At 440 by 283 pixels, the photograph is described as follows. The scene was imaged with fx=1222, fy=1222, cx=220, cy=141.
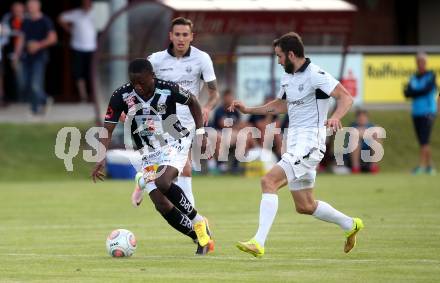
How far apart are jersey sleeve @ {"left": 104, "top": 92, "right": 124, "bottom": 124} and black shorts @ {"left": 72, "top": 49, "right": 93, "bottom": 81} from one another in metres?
17.2

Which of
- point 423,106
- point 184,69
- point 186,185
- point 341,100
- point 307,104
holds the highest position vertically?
point 341,100

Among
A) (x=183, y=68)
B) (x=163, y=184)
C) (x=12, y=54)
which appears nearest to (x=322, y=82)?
(x=163, y=184)

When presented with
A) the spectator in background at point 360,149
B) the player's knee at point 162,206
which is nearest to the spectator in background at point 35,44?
the spectator in background at point 360,149

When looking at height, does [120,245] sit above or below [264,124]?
above

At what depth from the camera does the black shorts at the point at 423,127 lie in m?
25.2

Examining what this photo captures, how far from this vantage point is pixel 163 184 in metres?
11.9

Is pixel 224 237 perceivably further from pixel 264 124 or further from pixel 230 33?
pixel 230 33

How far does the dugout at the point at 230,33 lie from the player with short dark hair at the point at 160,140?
1307 cm

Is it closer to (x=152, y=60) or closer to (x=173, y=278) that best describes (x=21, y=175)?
(x=152, y=60)

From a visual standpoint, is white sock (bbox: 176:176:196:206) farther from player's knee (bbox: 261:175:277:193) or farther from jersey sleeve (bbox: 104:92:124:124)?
player's knee (bbox: 261:175:277:193)

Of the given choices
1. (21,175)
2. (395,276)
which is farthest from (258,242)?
(21,175)

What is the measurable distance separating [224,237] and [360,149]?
13.0 m

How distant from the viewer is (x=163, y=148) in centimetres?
1211

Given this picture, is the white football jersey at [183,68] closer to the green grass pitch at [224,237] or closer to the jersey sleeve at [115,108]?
the green grass pitch at [224,237]
